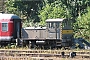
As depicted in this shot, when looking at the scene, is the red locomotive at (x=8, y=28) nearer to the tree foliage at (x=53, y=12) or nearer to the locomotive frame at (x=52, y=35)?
the locomotive frame at (x=52, y=35)

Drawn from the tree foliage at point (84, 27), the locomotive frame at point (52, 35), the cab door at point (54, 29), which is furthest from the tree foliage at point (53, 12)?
the cab door at point (54, 29)

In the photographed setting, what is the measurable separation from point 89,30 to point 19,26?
8.00 metres

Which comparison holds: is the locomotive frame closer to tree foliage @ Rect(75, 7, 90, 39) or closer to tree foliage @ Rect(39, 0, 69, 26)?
tree foliage @ Rect(75, 7, 90, 39)

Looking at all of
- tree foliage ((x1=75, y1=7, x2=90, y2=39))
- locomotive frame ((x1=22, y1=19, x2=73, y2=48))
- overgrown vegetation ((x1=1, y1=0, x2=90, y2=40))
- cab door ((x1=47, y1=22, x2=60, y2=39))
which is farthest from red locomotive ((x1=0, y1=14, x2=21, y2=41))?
tree foliage ((x1=75, y1=7, x2=90, y2=39))

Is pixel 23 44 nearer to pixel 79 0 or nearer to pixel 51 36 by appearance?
pixel 51 36

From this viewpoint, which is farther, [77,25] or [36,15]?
[36,15]

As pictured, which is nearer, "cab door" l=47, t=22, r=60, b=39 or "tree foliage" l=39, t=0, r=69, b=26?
"cab door" l=47, t=22, r=60, b=39

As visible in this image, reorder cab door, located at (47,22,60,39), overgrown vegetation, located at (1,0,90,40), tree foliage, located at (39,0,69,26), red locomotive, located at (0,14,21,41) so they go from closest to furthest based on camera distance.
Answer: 1. cab door, located at (47,22,60,39)
2. red locomotive, located at (0,14,21,41)
3. overgrown vegetation, located at (1,0,90,40)
4. tree foliage, located at (39,0,69,26)

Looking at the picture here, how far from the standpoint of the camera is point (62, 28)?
2109 cm

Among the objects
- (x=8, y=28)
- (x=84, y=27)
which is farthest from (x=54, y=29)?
(x=84, y=27)

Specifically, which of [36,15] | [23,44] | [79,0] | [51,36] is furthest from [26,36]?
[36,15]

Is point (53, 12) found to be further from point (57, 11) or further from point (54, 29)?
point (54, 29)

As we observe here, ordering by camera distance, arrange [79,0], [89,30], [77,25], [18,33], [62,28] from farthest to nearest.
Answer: [79,0] < [77,25] < [89,30] < [18,33] < [62,28]

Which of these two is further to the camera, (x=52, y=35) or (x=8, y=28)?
(x=8, y=28)
